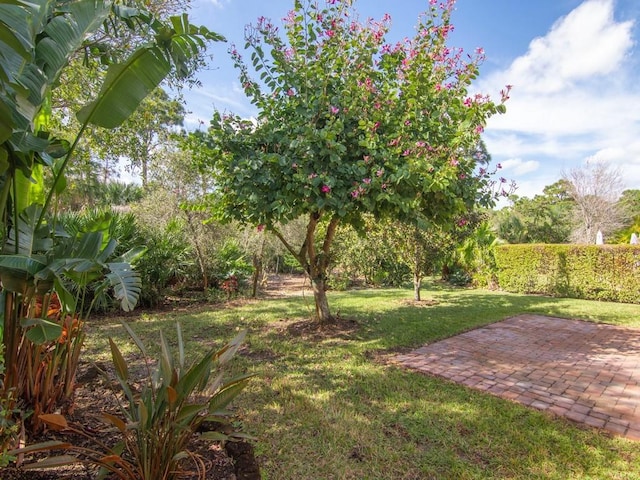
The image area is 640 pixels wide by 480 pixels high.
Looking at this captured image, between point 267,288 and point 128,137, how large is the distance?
25.1 ft

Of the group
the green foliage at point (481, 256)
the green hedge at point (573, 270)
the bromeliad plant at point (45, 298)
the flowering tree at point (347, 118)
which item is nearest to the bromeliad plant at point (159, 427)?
the bromeliad plant at point (45, 298)

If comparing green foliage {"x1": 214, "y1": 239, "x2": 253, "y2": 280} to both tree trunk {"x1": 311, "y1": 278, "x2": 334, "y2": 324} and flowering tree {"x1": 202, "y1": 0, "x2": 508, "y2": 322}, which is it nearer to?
tree trunk {"x1": 311, "y1": 278, "x2": 334, "y2": 324}

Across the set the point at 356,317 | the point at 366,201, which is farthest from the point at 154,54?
the point at 356,317

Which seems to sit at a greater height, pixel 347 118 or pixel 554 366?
pixel 347 118

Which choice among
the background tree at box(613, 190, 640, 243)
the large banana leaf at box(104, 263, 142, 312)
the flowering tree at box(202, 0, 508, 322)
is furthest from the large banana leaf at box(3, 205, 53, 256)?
the background tree at box(613, 190, 640, 243)

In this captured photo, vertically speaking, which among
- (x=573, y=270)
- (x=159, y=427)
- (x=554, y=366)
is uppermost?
(x=573, y=270)

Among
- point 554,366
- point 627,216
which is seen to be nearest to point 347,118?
point 554,366

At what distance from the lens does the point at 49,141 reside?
7.81 feet

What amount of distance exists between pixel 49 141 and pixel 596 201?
3173cm

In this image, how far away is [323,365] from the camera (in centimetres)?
479

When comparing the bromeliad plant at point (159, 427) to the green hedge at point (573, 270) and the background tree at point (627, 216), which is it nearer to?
the green hedge at point (573, 270)

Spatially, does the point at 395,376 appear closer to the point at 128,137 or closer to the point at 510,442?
the point at 510,442

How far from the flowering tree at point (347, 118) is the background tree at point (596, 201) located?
25810mm

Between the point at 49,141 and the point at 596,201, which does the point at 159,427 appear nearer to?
the point at 49,141
